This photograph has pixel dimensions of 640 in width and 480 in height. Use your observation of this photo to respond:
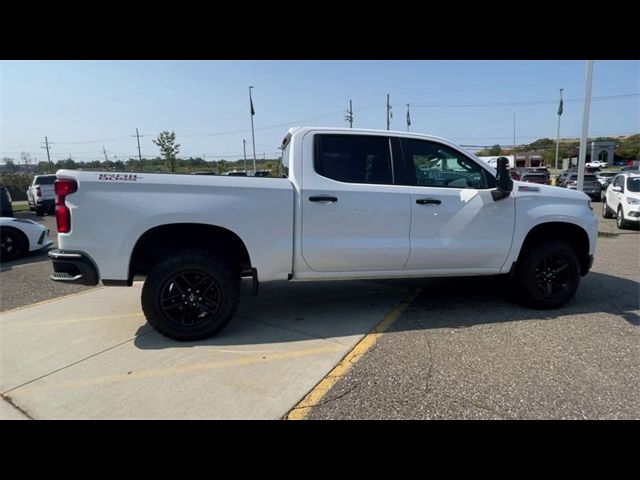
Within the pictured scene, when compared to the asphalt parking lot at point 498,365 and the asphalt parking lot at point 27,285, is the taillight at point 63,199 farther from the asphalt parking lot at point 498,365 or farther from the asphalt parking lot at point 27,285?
the asphalt parking lot at point 498,365

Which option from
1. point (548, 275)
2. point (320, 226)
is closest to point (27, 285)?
point (320, 226)

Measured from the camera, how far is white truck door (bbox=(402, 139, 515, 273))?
3.99m

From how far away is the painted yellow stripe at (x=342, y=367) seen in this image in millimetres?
2566

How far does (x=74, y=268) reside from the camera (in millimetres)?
3414

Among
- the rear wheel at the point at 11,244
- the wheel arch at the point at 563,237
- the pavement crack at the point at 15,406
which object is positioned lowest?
the pavement crack at the point at 15,406

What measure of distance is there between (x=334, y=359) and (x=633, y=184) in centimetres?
1314

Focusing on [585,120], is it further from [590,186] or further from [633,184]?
[590,186]

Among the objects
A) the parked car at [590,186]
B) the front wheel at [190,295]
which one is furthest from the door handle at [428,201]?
the parked car at [590,186]

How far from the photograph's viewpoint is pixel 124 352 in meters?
3.45

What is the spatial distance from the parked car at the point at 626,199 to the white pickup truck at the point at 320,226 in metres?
8.76

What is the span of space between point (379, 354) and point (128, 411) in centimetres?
200

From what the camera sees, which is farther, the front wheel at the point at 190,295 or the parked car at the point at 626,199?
the parked car at the point at 626,199

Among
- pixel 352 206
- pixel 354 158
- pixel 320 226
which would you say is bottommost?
pixel 320 226

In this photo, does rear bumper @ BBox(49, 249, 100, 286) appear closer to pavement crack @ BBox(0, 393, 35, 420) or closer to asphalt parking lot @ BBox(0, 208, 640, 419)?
asphalt parking lot @ BBox(0, 208, 640, 419)
